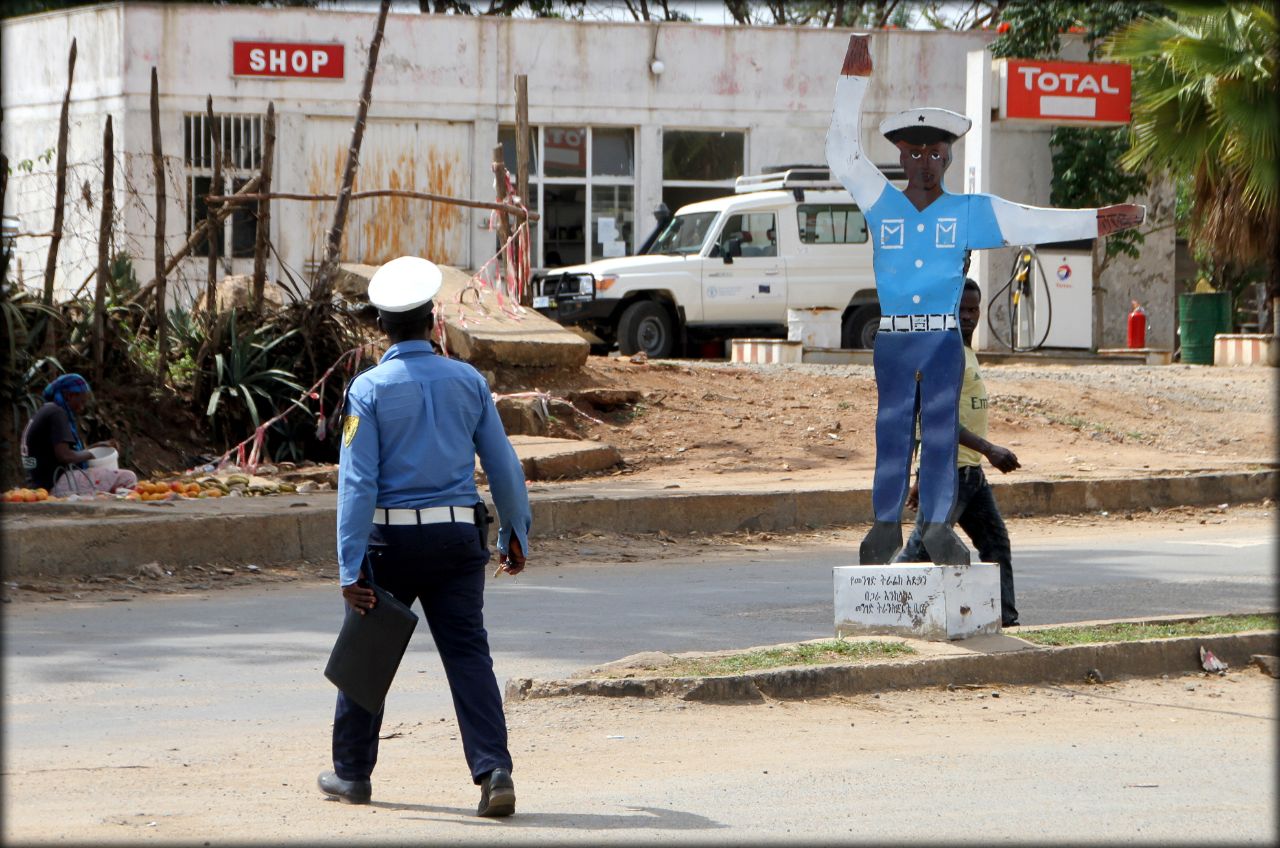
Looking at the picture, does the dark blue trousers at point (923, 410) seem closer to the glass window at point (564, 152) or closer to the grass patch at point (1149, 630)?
the grass patch at point (1149, 630)

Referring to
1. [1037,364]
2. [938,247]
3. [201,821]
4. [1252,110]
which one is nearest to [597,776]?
[201,821]

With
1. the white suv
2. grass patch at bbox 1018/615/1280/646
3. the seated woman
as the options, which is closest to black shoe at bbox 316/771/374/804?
grass patch at bbox 1018/615/1280/646

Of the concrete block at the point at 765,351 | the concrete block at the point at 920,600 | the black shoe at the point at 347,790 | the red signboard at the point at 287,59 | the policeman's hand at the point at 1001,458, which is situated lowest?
the black shoe at the point at 347,790

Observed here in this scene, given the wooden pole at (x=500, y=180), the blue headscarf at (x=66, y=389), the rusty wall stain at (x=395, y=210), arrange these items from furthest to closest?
the rusty wall stain at (x=395, y=210), the wooden pole at (x=500, y=180), the blue headscarf at (x=66, y=389)

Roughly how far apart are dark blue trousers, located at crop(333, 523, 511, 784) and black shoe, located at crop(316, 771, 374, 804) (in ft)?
0.07

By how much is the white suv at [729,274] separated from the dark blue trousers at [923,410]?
45.8 ft

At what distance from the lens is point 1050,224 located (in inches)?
280

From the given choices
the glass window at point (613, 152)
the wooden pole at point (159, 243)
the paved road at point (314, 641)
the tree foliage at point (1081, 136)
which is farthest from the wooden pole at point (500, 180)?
the tree foliage at point (1081, 136)

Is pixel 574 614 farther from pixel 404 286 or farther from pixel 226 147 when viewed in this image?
pixel 226 147

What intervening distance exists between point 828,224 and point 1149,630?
574 inches

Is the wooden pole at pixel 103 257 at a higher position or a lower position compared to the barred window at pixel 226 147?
lower

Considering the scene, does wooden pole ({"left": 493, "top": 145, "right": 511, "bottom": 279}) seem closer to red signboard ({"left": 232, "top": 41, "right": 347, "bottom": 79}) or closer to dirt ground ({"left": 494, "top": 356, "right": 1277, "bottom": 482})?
dirt ground ({"left": 494, "top": 356, "right": 1277, "bottom": 482})

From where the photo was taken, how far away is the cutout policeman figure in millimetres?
7148

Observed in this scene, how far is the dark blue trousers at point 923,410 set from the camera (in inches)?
284
